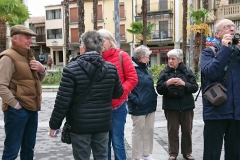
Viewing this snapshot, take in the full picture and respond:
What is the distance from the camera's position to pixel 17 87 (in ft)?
13.4

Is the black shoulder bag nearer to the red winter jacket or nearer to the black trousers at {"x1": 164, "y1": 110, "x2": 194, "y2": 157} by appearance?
the red winter jacket

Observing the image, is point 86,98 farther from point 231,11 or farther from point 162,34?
point 162,34

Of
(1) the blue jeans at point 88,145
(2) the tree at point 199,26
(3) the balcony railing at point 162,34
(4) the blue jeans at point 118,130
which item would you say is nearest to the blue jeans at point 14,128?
(1) the blue jeans at point 88,145

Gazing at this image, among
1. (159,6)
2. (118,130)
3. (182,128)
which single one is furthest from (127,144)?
(159,6)

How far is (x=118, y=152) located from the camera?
4668mm

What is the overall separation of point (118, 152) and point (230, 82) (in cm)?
185

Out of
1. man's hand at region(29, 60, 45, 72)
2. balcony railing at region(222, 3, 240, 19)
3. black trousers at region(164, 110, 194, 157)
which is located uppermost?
balcony railing at region(222, 3, 240, 19)

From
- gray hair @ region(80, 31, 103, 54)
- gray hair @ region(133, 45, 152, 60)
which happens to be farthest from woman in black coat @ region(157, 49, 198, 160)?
gray hair @ region(80, 31, 103, 54)

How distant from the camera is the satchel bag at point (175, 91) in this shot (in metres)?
5.12

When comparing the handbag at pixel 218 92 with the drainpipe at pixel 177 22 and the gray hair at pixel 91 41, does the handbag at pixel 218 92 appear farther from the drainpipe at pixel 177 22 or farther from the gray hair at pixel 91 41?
the drainpipe at pixel 177 22

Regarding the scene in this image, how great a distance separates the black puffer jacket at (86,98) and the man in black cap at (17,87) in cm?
78

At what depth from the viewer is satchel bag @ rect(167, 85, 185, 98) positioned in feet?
16.8

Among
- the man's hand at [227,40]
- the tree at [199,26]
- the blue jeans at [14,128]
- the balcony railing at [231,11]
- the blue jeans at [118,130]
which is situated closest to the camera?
the man's hand at [227,40]

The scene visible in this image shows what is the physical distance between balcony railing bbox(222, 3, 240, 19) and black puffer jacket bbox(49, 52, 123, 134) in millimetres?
30010
